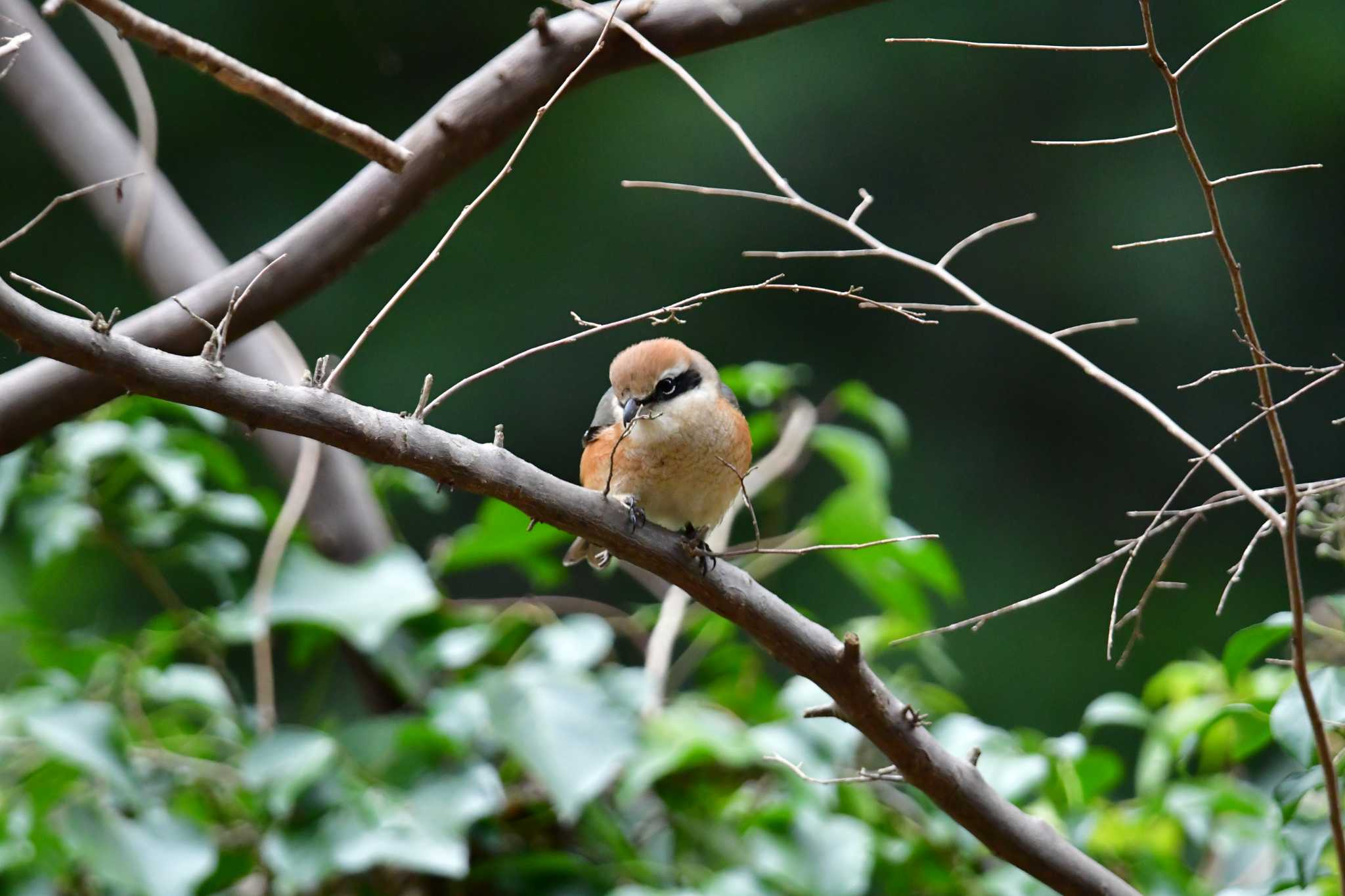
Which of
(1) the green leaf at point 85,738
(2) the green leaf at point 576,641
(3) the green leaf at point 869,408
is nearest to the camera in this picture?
(1) the green leaf at point 85,738

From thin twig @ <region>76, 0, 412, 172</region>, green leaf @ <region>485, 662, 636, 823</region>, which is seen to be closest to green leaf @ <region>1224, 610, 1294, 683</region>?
green leaf @ <region>485, 662, 636, 823</region>

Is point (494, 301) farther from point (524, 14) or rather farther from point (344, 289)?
point (524, 14)

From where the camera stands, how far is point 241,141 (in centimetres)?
418

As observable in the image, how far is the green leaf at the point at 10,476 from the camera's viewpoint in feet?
6.82

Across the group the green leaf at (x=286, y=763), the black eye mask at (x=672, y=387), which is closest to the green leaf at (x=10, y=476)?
the green leaf at (x=286, y=763)

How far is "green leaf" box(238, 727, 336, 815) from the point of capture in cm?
179

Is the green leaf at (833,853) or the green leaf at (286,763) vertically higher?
the green leaf at (286,763)

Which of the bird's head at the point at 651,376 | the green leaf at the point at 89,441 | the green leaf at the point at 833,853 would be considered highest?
the green leaf at the point at 89,441

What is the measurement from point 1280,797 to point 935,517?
9.31 ft

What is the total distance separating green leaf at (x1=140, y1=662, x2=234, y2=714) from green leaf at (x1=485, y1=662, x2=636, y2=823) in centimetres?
49

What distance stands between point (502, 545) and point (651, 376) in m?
0.59

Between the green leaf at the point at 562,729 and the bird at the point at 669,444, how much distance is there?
19 cm

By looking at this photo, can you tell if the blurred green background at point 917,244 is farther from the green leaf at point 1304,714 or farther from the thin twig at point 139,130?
the green leaf at point 1304,714

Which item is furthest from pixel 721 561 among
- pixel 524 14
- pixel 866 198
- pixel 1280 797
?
pixel 524 14
